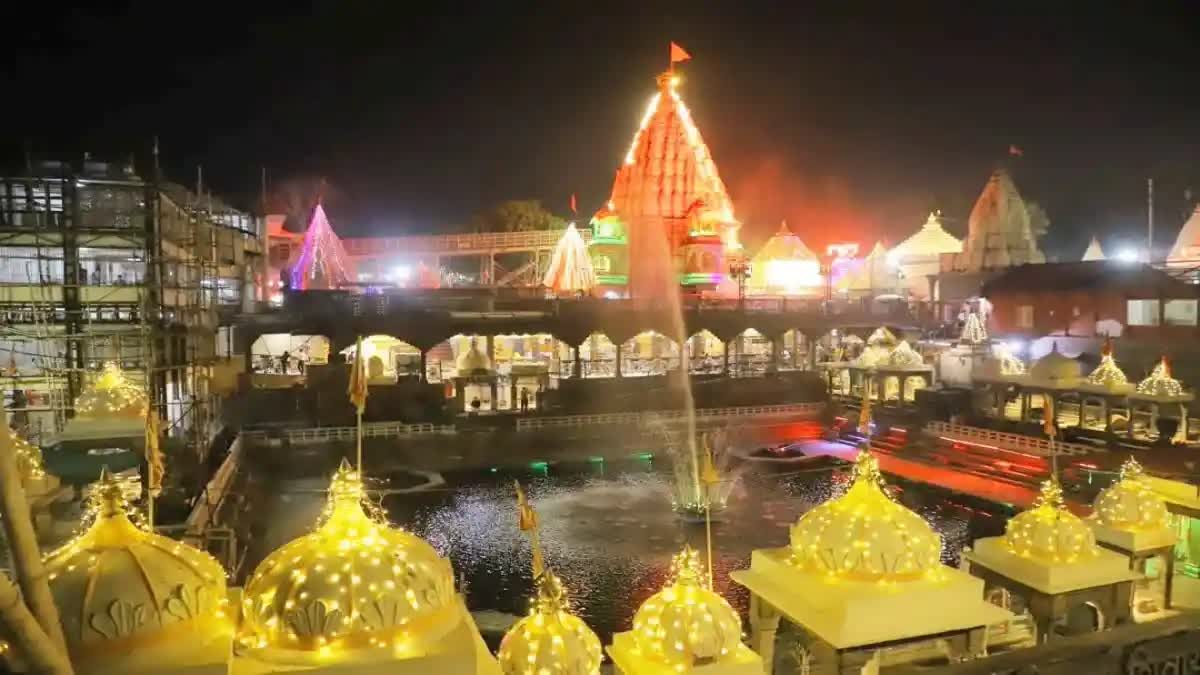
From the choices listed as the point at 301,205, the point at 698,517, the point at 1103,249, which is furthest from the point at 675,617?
the point at 1103,249

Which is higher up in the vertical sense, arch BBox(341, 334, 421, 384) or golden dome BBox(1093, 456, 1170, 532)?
arch BBox(341, 334, 421, 384)

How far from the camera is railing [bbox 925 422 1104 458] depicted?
885 inches

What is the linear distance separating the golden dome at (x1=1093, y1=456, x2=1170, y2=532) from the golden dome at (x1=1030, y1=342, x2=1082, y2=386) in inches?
605

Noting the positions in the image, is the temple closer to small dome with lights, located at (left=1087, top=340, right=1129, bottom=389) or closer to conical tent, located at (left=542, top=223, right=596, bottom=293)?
conical tent, located at (left=542, top=223, right=596, bottom=293)

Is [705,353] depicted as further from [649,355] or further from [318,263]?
[318,263]

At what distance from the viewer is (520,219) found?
199ft

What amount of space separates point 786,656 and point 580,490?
43.3 ft

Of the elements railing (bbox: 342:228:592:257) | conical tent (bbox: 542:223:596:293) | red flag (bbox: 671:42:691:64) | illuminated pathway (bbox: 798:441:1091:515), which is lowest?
illuminated pathway (bbox: 798:441:1091:515)

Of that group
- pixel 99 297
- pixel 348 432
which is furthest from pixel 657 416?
pixel 99 297

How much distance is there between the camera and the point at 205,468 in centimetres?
1820

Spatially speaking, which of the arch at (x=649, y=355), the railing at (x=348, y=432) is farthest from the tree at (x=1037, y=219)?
the railing at (x=348, y=432)

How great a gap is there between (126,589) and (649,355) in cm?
3863

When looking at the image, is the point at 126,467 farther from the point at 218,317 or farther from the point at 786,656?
the point at 218,317

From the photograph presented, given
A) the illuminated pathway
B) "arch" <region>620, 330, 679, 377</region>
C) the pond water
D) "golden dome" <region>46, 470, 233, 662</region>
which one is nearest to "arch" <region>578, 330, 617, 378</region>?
"arch" <region>620, 330, 679, 377</region>
